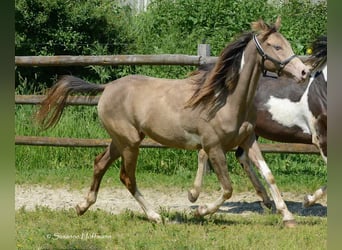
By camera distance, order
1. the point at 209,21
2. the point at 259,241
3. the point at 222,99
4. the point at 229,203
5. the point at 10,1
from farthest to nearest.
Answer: the point at 209,21 → the point at 229,203 → the point at 222,99 → the point at 259,241 → the point at 10,1

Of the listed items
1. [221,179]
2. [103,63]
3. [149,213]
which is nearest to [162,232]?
[149,213]

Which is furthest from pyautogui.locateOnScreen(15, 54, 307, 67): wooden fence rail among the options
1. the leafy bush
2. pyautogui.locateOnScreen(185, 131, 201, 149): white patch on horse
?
the leafy bush

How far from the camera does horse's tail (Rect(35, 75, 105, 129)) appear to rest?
18.5 feet

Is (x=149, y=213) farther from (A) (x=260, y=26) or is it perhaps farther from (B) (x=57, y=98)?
(A) (x=260, y=26)

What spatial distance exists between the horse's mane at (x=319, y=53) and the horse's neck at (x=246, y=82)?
1036mm

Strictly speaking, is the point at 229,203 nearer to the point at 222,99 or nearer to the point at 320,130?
the point at 320,130

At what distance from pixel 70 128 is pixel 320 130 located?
386 cm

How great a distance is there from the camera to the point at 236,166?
7.65 meters

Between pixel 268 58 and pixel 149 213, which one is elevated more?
pixel 268 58

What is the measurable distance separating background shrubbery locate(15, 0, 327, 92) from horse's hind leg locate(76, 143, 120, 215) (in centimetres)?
351

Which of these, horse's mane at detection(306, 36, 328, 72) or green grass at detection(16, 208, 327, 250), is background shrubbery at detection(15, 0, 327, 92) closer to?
horse's mane at detection(306, 36, 328, 72)

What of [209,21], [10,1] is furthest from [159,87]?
[209,21]

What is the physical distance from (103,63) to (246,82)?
2.81 metres

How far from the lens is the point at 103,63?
739 cm
